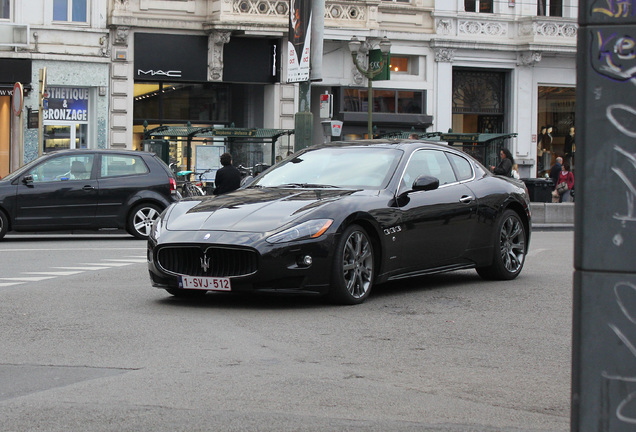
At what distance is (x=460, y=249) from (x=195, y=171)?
2065cm

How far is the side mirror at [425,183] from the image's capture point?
1020 cm

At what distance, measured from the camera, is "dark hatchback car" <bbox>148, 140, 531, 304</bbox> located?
9008 mm

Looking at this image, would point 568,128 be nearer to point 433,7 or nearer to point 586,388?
point 433,7

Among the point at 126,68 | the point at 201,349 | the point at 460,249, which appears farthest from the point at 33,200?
the point at 126,68

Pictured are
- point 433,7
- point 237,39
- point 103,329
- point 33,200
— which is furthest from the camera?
point 433,7

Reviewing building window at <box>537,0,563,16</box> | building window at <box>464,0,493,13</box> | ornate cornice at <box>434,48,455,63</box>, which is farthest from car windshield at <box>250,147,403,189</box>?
building window at <box>537,0,563,16</box>

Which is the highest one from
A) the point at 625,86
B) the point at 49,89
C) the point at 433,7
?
the point at 433,7

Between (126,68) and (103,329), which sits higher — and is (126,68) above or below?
above

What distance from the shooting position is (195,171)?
30969mm

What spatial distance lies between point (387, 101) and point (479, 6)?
493cm

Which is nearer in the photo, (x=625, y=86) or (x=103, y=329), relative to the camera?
(x=625, y=86)

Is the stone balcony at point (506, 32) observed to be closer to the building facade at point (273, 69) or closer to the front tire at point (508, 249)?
the building facade at point (273, 69)

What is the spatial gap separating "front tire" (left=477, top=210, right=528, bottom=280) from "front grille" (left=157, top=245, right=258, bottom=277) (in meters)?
3.55

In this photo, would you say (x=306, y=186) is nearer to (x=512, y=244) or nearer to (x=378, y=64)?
(x=512, y=244)
